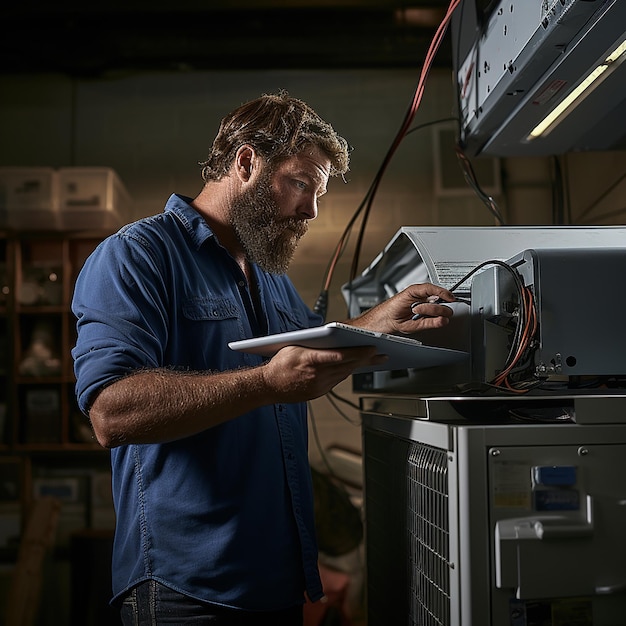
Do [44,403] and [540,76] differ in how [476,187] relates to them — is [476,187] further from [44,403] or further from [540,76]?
[44,403]

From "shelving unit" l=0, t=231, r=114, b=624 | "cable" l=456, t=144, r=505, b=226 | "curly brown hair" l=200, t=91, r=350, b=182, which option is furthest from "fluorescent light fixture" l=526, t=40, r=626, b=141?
"shelving unit" l=0, t=231, r=114, b=624

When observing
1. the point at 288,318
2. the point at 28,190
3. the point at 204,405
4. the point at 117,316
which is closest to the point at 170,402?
the point at 204,405

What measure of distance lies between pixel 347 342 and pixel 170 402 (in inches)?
12.3

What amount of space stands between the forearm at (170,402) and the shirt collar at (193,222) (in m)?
0.39

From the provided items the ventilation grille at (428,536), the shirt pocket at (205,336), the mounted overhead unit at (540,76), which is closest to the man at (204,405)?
the shirt pocket at (205,336)

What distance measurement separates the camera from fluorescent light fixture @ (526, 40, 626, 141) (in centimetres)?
115

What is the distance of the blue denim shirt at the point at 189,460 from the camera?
46.1 inches

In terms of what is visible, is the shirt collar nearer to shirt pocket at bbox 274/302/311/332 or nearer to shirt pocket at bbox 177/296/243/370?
shirt pocket at bbox 177/296/243/370

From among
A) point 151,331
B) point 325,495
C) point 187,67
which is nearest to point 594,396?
point 151,331

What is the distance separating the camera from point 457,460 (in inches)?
35.6

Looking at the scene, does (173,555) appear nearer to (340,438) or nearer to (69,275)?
(340,438)

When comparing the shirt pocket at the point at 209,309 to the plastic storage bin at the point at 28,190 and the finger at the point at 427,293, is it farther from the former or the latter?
the plastic storage bin at the point at 28,190

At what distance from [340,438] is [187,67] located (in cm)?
165

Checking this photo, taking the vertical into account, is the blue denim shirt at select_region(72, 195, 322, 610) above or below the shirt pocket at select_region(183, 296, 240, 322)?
below
